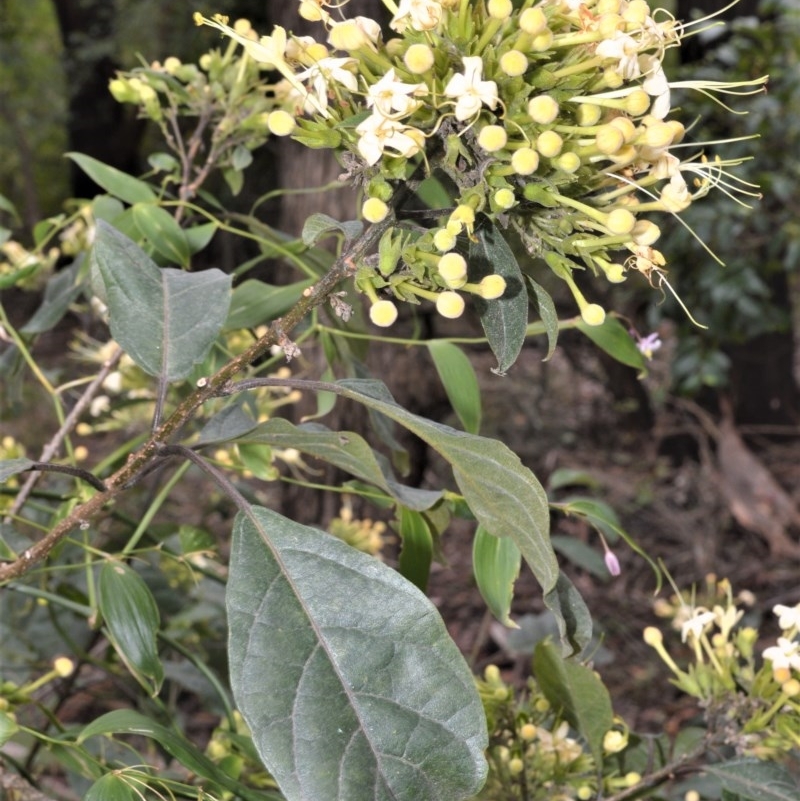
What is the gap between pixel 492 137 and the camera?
415 millimetres

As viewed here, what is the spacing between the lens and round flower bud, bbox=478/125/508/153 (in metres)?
0.41

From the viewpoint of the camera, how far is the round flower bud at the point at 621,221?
17.0 inches

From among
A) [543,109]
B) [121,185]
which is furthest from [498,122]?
[121,185]

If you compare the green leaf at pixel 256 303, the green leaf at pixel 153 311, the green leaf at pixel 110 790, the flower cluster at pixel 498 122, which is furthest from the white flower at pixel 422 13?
the green leaf at pixel 110 790

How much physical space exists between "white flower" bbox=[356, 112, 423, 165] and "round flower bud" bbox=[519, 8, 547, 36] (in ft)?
0.22

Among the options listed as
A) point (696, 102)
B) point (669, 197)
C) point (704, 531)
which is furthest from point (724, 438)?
point (669, 197)

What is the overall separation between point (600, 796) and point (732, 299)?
1800 millimetres

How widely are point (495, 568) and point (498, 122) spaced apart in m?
0.29

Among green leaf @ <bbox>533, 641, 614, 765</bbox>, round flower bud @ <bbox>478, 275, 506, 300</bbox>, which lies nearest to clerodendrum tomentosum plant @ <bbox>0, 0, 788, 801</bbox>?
round flower bud @ <bbox>478, 275, 506, 300</bbox>

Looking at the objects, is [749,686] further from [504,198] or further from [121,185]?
[121,185]

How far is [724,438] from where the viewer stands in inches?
101

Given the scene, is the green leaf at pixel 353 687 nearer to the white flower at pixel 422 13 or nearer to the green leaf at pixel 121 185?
the white flower at pixel 422 13

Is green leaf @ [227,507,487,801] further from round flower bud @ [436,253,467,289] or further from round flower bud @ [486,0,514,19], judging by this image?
round flower bud @ [486,0,514,19]

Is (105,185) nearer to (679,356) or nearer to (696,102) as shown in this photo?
(696,102)
